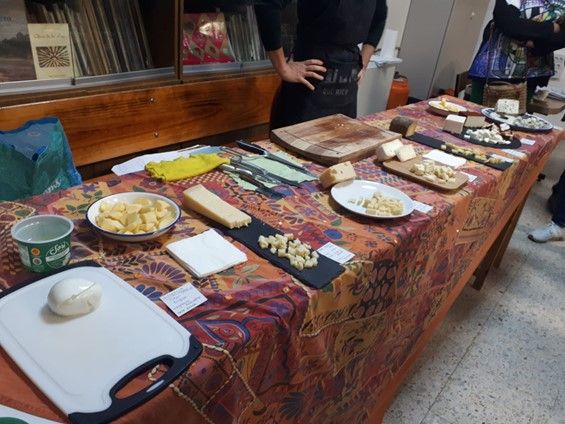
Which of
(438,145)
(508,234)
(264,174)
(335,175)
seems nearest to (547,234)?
(508,234)

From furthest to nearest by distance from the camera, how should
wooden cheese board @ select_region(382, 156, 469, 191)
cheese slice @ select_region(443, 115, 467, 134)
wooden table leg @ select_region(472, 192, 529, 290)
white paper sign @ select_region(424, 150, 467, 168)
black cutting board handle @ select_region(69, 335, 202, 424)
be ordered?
wooden table leg @ select_region(472, 192, 529, 290)
cheese slice @ select_region(443, 115, 467, 134)
white paper sign @ select_region(424, 150, 467, 168)
wooden cheese board @ select_region(382, 156, 469, 191)
black cutting board handle @ select_region(69, 335, 202, 424)

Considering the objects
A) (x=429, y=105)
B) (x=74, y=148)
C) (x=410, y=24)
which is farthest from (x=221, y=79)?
(x=410, y=24)

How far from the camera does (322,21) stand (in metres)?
1.78

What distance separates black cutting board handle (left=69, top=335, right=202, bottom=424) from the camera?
0.51m

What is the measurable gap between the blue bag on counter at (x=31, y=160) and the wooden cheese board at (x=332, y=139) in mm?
682

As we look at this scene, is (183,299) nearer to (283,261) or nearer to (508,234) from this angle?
(283,261)

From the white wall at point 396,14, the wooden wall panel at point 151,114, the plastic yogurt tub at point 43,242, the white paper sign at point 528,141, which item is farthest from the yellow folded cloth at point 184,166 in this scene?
the white wall at point 396,14

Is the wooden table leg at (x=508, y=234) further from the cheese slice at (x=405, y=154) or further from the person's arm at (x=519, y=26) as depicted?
the cheese slice at (x=405, y=154)

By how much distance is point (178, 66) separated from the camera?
1.97 m

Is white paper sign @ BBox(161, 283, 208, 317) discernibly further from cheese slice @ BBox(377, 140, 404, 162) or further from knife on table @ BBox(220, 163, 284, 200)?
cheese slice @ BBox(377, 140, 404, 162)

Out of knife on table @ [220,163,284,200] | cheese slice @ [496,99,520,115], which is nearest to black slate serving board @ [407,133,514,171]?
cheese slice @ [496,99,520,115]

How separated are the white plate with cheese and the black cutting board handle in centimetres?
59

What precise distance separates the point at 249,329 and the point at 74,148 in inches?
53.4

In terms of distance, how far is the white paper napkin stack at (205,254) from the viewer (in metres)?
0.80
